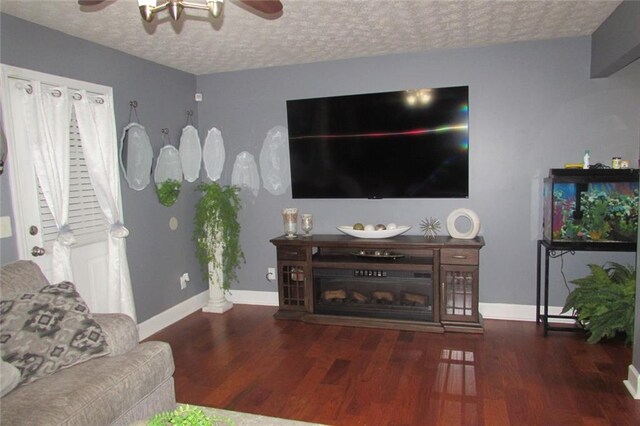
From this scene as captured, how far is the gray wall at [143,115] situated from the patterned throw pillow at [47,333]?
838 millimetres

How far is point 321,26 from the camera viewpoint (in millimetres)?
3139

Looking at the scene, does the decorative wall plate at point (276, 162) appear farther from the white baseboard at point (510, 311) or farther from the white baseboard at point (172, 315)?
the white baseboard at point (510, 311)

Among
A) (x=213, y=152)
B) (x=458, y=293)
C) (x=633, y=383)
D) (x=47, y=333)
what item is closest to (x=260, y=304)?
(x=213, y=152)

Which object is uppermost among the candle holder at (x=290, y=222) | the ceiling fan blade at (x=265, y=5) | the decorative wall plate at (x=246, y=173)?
the ceiling fan blade at (x=265, y=5)

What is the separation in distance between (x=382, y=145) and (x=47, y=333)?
9.73ft

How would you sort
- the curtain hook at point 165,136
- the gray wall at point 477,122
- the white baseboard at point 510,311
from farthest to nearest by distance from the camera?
1. the curtain hook at point 165,136
2. the white baseboard at point 510,311
3. the gray wall at point 477,122

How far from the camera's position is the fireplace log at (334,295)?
3967 millimetres

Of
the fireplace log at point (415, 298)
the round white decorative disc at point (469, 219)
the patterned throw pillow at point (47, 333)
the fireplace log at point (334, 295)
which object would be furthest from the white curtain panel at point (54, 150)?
the round white decorative disc at point (469, 219)

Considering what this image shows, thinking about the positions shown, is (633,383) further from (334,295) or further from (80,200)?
(80,200)

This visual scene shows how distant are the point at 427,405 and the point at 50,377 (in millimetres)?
1983

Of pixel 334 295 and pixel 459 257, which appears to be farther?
pixel 334 295

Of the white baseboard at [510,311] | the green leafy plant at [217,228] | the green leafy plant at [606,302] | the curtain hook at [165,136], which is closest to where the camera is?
the green leafy plant at [606,302]

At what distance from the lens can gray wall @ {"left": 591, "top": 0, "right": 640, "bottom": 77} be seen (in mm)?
2672

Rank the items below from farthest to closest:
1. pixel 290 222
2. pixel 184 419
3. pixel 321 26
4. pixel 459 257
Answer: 1. pixel 290 222
2. pixel 459 257
3. pixel 321 26
4. pixel 184 419
